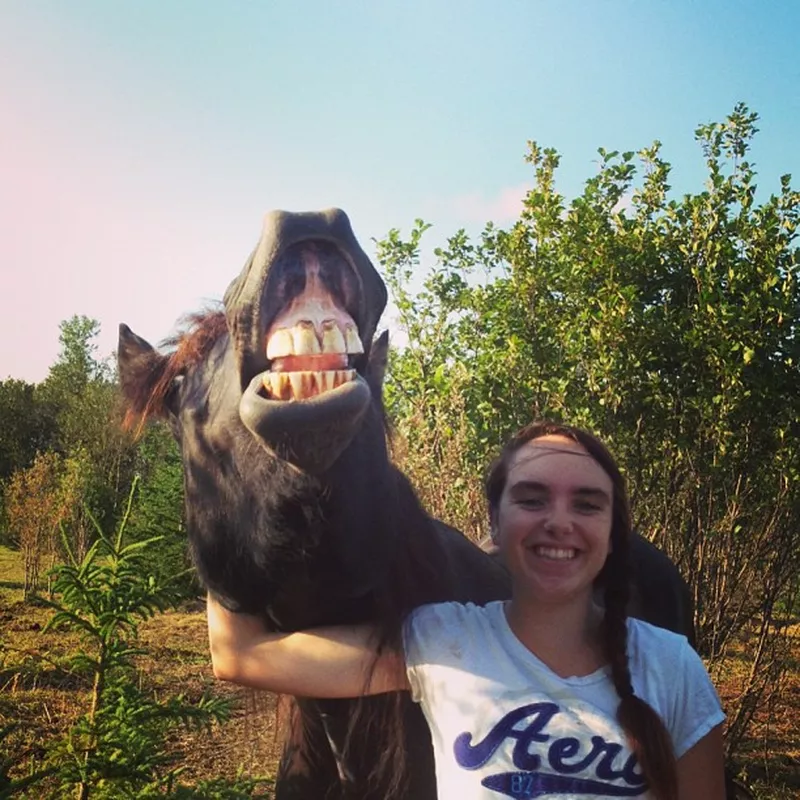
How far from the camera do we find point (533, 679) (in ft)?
5.36

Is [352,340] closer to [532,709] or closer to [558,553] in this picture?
[558,553]

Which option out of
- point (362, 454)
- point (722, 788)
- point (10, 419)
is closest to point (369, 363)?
point (362, 454)

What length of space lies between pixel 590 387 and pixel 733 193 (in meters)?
1.88

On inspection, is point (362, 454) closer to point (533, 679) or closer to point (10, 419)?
point (533, 679)

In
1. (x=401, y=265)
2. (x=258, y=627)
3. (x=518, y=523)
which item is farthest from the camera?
(x=401, y=265)

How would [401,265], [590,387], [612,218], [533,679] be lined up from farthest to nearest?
[401,265] → [612,218] → [590,387] → [533,679]

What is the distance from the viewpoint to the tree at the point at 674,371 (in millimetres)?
5285

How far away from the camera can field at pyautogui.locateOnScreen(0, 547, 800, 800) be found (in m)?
4.57

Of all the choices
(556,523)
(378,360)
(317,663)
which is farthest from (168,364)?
(556,523)

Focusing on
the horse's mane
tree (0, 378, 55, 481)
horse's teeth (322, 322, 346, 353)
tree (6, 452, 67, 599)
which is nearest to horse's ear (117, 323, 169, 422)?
the horse's mane

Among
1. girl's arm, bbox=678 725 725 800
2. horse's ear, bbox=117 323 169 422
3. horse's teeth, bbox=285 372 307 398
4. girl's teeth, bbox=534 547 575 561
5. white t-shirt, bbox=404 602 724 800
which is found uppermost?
horse's ear, bbox=117 323 169 422

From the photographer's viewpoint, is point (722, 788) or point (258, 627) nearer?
point (722, 788)

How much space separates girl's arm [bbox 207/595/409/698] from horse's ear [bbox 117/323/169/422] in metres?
0.84

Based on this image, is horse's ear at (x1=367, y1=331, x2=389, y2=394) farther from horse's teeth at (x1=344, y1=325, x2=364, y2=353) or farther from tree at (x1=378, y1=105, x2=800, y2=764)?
tree at (x1=378, y1=105, x2=800, y2=764)
